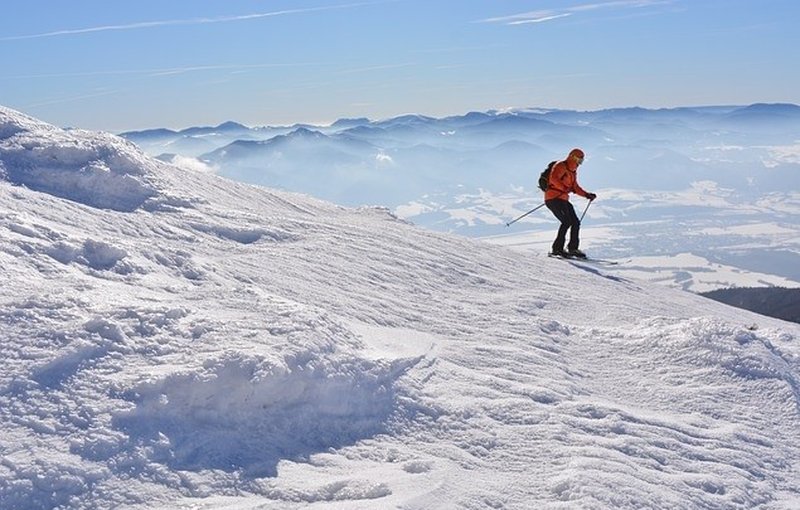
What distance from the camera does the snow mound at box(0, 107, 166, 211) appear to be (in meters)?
9.30

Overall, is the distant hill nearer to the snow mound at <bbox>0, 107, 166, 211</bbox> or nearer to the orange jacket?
the orange jacket

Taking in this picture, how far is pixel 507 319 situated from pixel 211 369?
4399mm

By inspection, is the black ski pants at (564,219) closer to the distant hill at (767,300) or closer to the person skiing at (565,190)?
the person skiing at (565,190)

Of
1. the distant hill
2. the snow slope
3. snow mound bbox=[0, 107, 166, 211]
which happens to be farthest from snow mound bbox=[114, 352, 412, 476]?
the distant hill

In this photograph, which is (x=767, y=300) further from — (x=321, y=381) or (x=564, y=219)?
(x=321, y=381)

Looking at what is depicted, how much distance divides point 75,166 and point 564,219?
28.9 feet

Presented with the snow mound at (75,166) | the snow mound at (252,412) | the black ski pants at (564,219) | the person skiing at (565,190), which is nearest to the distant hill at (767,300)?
the black ski pants at (564,219)

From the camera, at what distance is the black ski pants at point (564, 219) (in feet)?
45.7

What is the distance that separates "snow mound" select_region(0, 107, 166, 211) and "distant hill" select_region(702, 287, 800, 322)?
23.0 m

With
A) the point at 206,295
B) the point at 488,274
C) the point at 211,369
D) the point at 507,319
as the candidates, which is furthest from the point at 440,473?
the point at 488,274

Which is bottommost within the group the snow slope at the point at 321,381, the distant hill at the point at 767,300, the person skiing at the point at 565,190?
the distant hill at the point at 767,300

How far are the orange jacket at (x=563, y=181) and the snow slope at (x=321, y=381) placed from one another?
4.41m

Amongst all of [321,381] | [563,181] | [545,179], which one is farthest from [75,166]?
[563,181]

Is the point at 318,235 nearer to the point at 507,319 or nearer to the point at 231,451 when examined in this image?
the point at 507,319
